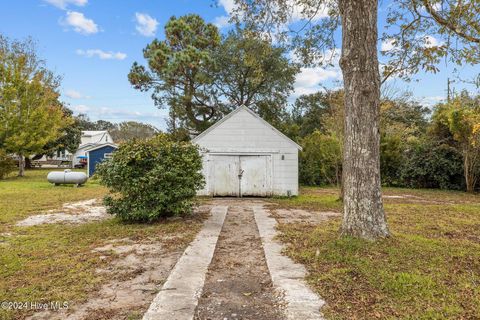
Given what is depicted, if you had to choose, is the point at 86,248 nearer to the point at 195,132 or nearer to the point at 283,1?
the point at 283,1

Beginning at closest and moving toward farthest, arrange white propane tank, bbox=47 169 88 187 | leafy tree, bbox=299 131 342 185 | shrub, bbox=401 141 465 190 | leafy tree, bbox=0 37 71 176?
1. white propane tank, bbox=47 169 88 187
2. shrub, bbox=401 141 465 190
3. leafy tree, bbox=299 131 342 185
4. leafy tree, bbox=0 37 71 176

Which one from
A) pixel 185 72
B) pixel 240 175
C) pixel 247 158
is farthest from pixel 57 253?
pixel 185 72

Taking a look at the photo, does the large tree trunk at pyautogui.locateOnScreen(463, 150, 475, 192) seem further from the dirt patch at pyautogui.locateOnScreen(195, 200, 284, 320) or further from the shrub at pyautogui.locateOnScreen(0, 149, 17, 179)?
the shrub at pyautogui.locateOnScreen(0, 149, 17, 179)

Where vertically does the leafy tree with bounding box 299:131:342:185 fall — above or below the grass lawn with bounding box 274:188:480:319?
above

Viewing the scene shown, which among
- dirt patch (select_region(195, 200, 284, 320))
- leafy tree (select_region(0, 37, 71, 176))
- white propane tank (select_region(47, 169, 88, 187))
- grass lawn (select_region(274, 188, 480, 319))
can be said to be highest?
leafy tree (select_region(0, 37, 71, 176))

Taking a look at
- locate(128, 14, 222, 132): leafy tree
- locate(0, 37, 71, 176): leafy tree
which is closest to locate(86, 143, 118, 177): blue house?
locate(0, 37, 71, 176): leafy tree

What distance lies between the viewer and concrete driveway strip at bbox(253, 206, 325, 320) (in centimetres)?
316

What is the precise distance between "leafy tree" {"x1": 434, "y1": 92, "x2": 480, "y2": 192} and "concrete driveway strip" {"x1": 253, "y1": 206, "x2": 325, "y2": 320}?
566 inches

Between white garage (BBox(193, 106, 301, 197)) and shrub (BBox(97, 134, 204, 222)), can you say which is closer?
shrub (BBox(97, 134, 204, 222))

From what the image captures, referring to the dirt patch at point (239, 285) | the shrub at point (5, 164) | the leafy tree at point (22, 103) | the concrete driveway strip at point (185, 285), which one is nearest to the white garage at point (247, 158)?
the dirt patch at point (239, 285)

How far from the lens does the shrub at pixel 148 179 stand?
7500 millimetres

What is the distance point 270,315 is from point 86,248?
389 cm

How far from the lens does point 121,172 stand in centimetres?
745

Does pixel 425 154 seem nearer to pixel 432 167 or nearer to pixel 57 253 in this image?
pixel 432 167
